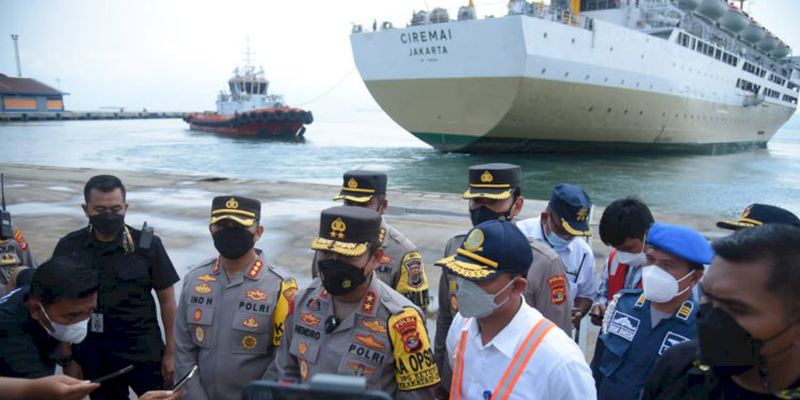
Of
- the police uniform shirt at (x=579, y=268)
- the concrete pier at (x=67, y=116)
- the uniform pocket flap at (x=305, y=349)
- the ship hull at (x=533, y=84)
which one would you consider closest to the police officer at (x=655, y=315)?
the police uniform shirt at (x=579, y=268)

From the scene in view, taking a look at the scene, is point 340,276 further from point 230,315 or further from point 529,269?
point 529,269

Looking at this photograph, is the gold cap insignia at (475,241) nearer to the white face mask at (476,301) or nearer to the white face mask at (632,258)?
the white face mask at (476,301)

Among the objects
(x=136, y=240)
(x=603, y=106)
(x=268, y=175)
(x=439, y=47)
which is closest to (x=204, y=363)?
(x=136, y=240)

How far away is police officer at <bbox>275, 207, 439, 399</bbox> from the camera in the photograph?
1837 millimetres

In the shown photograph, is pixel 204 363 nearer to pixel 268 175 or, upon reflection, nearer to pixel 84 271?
pixel 84 271

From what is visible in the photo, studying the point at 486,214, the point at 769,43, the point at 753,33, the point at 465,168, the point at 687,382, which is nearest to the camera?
the point at 687,382

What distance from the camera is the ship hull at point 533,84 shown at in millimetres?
20891

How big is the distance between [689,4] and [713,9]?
2.99 m

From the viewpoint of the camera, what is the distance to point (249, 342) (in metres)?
2.29

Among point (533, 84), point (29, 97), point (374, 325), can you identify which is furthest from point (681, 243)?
point (29, 97)

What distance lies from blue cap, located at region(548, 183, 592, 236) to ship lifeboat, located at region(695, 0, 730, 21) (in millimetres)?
34144

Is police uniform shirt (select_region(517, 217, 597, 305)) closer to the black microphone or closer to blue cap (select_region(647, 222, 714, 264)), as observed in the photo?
blue cap (select_region(647, 222, 714, 264))

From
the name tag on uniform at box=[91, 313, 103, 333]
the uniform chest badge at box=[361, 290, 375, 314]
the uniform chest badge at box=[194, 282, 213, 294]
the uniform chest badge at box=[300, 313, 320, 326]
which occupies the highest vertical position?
the uniform chest badge at box=[361, 290, 375, 314]

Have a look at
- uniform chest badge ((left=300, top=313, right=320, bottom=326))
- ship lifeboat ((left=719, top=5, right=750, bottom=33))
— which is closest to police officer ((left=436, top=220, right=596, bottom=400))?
uniform chest badge ((left=300, top=313, right=320, bottom=326))
